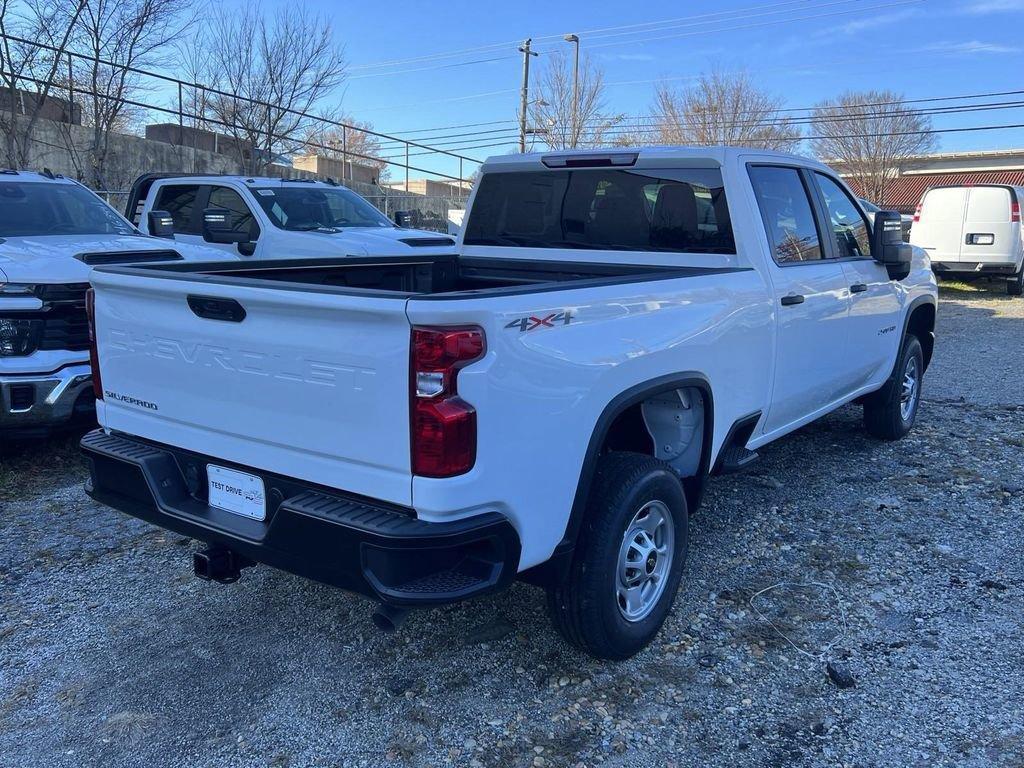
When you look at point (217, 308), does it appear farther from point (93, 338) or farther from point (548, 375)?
point (548, 375)

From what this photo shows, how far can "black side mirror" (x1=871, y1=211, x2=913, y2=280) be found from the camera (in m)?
5.14

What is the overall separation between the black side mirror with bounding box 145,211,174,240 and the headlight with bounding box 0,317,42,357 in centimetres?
232

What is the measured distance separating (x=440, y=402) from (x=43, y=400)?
11.7 ft

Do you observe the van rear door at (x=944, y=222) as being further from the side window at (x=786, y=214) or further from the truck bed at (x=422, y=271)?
the truck bed at (x=422, y=271)

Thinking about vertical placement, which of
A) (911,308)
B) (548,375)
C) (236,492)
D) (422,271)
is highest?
(422,271)

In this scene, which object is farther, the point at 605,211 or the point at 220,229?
the point at 220,229

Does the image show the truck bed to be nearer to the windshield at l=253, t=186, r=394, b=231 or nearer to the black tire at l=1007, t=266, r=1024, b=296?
the windshield at l=253, t=186, r=394, b=231

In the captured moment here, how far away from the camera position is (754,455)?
4.26 m

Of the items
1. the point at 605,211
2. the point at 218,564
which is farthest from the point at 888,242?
the point at 218,564

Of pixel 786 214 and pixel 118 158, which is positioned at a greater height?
pixel 118 158

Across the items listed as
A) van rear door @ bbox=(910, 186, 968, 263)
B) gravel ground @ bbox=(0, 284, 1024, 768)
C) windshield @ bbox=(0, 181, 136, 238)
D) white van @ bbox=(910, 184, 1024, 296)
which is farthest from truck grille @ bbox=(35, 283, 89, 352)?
van rear door @ bbox=(910, 186, 968, 263)

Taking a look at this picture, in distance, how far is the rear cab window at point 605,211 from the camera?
4.20 m

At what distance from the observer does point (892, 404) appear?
6.05 meters

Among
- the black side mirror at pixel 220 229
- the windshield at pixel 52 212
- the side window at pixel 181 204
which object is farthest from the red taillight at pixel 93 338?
the side window at pixel 181 204
